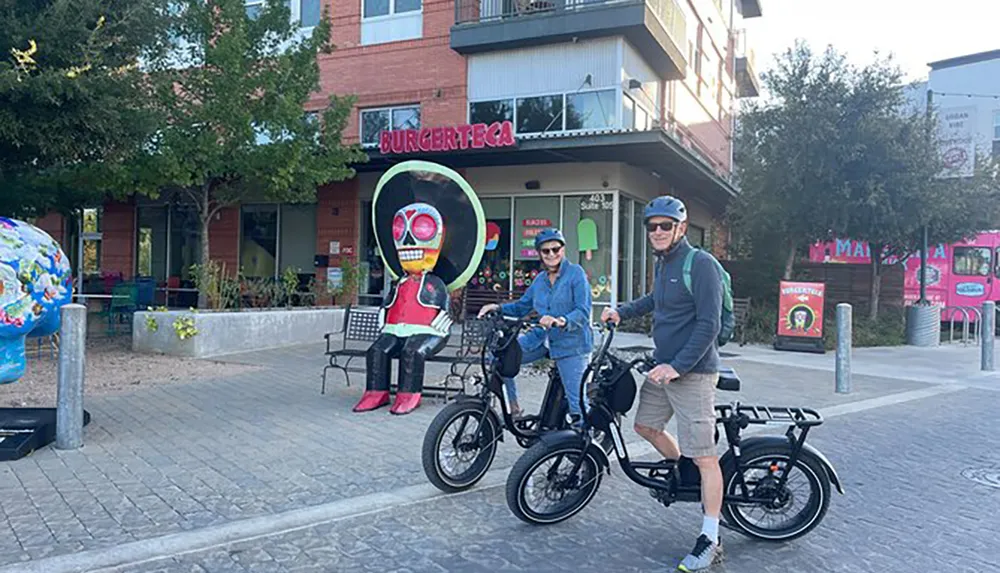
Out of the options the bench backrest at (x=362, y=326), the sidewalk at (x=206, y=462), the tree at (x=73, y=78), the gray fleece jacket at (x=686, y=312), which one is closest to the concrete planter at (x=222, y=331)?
the sidewalk at (x=206, y=462)

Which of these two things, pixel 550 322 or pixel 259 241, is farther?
pixel 259 241

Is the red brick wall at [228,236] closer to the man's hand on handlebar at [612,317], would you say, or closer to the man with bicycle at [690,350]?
the man's hand on handlebar at [612,317]

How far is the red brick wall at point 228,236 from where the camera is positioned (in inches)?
806

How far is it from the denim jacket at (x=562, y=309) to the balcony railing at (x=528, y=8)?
40.1ft

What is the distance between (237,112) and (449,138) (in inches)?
182

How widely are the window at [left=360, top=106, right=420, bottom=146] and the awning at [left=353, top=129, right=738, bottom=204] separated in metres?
1.35

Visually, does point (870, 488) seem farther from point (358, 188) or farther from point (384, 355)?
point (358, 188)

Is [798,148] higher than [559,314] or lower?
higher

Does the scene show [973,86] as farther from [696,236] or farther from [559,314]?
[559,314]

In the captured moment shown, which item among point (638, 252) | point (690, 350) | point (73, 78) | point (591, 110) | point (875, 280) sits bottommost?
point (690, 350)

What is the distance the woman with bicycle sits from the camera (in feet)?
17.8

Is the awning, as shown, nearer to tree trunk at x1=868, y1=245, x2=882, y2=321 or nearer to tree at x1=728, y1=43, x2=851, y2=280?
tree at x1=728, y1=43, x2=851, y2=280

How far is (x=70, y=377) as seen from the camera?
5.88 meters

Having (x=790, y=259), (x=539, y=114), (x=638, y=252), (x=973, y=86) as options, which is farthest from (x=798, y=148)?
(x=973, y=86)
